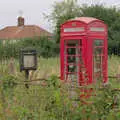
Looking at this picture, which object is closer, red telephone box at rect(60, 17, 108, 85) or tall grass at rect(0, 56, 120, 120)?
tall grass at rect(0, 56, 120, 120)

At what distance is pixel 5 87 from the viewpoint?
625cm

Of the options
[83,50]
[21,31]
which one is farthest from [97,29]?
[21,31]

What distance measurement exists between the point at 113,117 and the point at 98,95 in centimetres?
40

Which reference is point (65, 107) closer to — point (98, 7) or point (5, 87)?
point (5, 87)

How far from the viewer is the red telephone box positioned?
8.04 m

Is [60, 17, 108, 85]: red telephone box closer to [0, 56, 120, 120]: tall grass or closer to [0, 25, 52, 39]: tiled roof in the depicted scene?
[0, 56, 120, 120]: tall grass

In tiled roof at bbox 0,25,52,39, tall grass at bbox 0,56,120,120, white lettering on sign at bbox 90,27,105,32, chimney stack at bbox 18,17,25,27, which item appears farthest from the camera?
tiled roof at bbox 0,25,52,39

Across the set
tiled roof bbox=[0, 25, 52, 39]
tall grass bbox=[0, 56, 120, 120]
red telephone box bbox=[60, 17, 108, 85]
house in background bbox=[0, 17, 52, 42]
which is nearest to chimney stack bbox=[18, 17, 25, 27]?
house in background bbox=[0, 17, 52, 42]

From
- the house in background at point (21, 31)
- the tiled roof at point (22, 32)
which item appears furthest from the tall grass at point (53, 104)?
the tiled roof at point (22, 32)

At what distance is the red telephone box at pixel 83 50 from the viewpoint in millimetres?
8039

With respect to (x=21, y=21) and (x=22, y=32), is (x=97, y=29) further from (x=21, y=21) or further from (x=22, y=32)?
(x=22, y=32)

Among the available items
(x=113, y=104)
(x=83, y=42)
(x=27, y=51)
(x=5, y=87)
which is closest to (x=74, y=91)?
(x=113, y=104)

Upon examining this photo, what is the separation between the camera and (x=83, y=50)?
8.08 metres

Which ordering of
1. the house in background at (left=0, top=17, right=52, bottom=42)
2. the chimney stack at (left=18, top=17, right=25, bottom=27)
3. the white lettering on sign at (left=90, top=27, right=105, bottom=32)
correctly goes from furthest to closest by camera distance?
the house in background at (left=0, top=17, right=52, bottom=42) → the chimney stack at (left=18, top=17, right=25, bottom=27) → the white lettering on sign at (left=90, top=27, right=105, bottom=32)
